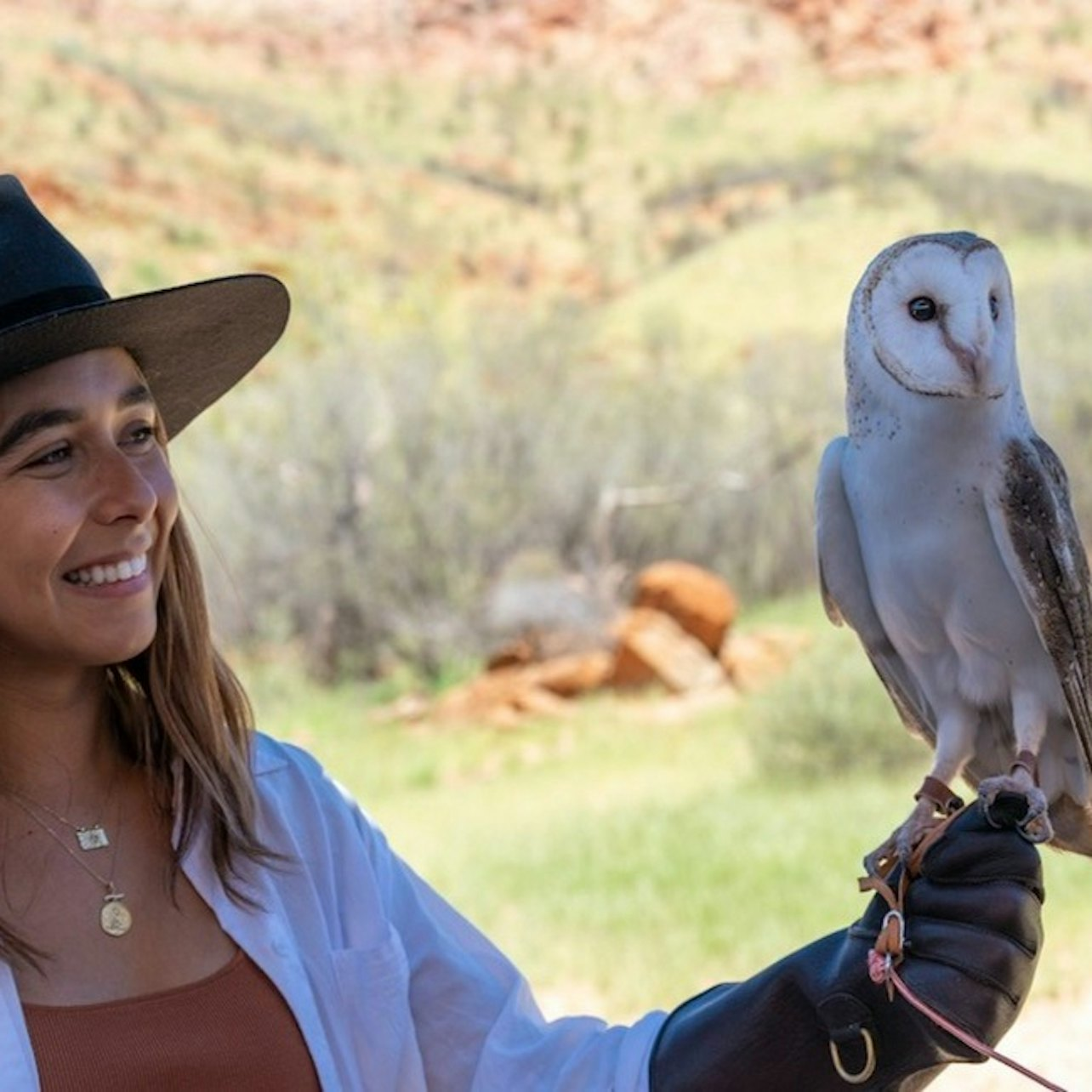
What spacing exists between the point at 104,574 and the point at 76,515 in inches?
2.5

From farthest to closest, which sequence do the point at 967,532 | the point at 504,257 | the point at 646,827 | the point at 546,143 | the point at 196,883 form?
the point at 546,143 < the point at 504,257 < the point at 646,827 < the point at 196,883 < the point at 967,532

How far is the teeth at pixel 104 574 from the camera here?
1.84 m

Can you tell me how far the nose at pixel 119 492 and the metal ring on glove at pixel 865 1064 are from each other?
766 millimetres

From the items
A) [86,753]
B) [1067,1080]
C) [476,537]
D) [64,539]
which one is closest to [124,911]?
[86,753]

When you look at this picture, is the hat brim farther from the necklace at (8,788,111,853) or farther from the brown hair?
the necklace at (8,788,111,853)

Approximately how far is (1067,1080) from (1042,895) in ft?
12.8

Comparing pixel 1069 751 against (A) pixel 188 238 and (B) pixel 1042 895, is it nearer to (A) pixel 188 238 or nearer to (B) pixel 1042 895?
(B) pixel 1042 895

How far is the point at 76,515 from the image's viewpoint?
182 centimetres

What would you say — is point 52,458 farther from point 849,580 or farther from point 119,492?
point 849,580

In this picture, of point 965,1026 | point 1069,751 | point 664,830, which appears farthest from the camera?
point 664,830

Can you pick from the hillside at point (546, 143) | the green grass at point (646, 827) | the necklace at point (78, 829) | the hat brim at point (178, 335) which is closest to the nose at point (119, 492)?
the hat brim at point (178, 335)

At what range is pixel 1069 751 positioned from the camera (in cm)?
178

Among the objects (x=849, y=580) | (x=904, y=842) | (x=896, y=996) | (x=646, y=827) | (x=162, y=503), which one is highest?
(x=162, y=503)

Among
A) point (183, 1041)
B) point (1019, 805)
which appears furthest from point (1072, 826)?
point (183, 1041)
